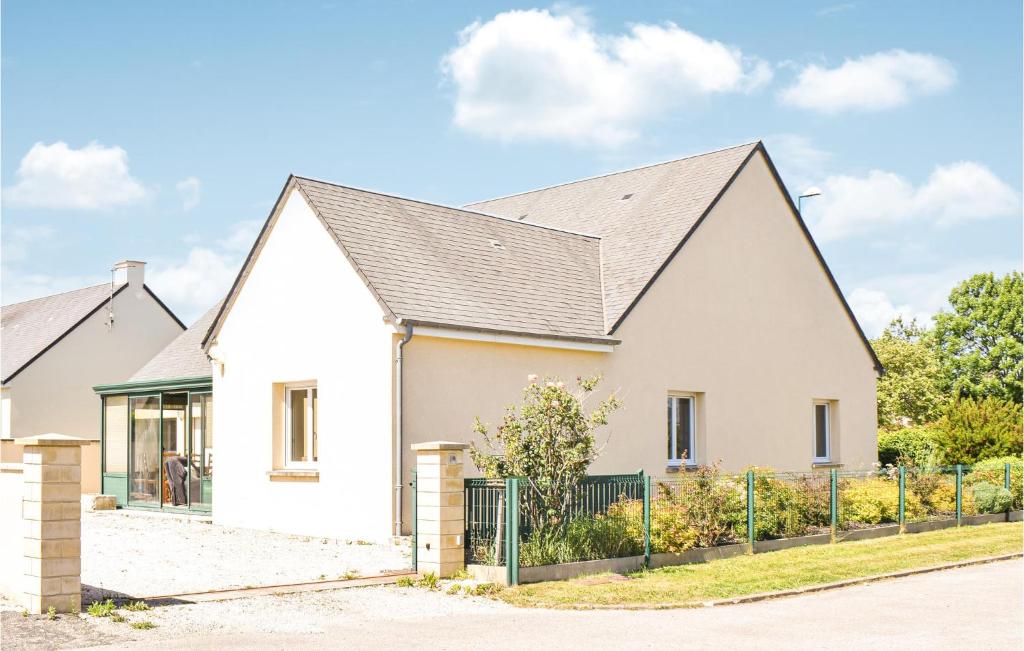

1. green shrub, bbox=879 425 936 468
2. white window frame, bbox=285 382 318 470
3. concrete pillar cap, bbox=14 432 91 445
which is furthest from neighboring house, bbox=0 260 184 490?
green shrub, bbox=879 425 936 468

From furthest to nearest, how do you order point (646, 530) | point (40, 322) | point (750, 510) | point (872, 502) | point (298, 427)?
point (40, 322)
point (872, 502)
point (298, 427)
point (750, 510)
point (646, 530)

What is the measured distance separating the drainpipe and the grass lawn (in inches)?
168

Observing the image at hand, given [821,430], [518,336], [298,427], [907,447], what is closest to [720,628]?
[518,336]

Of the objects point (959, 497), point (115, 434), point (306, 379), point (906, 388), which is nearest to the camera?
point (306, 379)

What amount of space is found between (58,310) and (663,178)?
20.7m

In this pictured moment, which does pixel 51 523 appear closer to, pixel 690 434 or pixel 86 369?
pixel 690 434

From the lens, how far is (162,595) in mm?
12125

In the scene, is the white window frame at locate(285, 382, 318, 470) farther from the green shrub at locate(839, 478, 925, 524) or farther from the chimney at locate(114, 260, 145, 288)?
the chimney at locate(114, 260, 145, 288)

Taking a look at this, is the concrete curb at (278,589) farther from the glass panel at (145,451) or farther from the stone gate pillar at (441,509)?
the glass panel at (145,451)

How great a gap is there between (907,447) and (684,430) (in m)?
10.2

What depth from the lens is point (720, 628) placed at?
35.7ft

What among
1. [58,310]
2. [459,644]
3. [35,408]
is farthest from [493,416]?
[58,310]

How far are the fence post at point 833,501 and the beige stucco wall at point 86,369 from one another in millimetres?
20673

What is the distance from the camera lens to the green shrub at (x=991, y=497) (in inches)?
870
